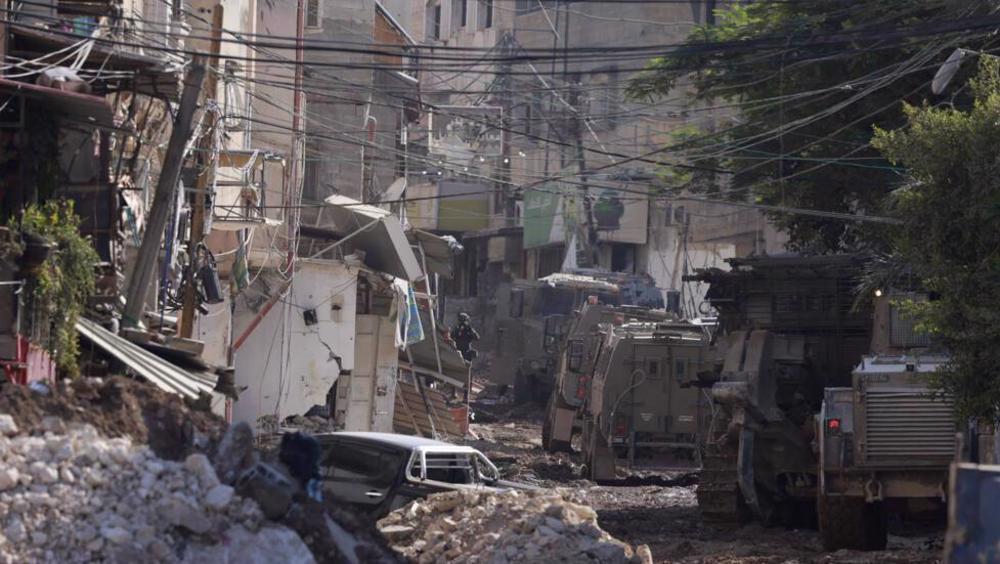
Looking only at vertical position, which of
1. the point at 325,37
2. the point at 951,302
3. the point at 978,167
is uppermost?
the point at 325,37


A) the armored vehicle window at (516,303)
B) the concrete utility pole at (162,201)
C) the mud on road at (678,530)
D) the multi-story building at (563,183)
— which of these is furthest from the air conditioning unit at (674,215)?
the concrete utility pole at (162,201)

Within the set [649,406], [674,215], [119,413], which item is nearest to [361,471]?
[119,413]

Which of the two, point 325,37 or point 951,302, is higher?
point 325,37

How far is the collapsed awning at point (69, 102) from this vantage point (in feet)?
49.7

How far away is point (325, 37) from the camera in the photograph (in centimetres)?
4138

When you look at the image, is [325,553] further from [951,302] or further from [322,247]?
[322,247]

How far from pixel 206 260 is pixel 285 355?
8927 mm

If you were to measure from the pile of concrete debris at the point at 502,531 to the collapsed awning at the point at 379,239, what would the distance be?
1632 centimetres

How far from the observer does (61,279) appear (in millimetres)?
15391

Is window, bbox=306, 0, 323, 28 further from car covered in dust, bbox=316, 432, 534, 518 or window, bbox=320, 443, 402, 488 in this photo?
window, bbox=320, 443, 402, 488

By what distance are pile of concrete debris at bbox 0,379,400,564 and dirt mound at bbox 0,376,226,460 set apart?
10 mm

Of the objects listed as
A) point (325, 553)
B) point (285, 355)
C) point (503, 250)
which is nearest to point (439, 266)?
point (285, 355)

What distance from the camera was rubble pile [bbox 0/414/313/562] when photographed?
413 inches

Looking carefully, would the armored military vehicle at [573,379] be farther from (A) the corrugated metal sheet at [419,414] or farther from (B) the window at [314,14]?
(B) the window at [314,14]
